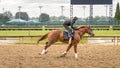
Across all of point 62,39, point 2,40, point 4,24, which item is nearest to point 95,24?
point 4,24

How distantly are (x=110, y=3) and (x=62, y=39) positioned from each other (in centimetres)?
4874

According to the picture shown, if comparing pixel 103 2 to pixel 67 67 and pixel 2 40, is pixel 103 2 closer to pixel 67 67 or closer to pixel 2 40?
pixel 2 40

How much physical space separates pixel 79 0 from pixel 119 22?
955 cm

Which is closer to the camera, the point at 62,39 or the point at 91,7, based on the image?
the point at 62,39

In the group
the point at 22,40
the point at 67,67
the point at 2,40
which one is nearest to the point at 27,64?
the point at 67,67

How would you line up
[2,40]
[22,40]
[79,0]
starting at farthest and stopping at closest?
[79,0]
[2,40]
[22,40]

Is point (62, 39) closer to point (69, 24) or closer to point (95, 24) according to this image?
point (69, 24)

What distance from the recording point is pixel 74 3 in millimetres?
65188

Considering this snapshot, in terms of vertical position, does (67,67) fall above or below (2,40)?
above

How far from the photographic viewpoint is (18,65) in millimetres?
14125

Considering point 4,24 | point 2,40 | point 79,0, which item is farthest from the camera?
point 4,24

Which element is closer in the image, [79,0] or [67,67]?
[67,67]

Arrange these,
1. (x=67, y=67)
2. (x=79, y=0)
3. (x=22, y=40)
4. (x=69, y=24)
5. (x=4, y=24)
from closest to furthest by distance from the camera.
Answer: (x=67, y=67)
(x=69, y=24)
(x=22, y=40)
(x=79, y=0)
(x=4, y=24)

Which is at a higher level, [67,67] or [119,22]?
[67,67]
